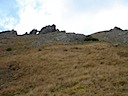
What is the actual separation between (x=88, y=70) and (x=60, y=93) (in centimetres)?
789

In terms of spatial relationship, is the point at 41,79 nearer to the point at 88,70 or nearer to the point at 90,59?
the point at 88,70

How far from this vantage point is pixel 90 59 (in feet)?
130

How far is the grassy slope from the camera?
26938 mm

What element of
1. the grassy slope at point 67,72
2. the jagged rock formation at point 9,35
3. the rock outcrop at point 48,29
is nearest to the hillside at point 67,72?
the grassy slope at point 67,72

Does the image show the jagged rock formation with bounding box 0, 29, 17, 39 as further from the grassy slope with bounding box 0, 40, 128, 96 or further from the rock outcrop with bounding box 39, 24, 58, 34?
the grassy slope with bounding box 0, 40, 128, 96

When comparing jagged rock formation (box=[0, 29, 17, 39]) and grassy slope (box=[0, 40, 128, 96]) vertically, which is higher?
jagged rock formation (box=[0, 29, 17, 39])

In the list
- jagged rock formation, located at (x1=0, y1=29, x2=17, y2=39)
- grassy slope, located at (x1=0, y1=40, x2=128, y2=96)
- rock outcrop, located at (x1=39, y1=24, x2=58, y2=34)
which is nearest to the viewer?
grassy slope, located at (x1=0, y1=40, x2=128, y2=96)

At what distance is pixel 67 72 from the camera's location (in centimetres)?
3472

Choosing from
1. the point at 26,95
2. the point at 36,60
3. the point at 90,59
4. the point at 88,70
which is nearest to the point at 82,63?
the point at 90,59

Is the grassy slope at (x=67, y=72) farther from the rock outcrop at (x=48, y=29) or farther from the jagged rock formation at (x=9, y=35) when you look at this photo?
the rock outcrop at (x=48, y=29)

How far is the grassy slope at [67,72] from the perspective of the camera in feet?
88.4

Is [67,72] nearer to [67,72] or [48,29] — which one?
[67,72]

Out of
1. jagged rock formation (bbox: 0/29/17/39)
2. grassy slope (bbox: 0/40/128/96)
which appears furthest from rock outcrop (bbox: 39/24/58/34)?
grassy slope (bbox: 0/40/128/96)

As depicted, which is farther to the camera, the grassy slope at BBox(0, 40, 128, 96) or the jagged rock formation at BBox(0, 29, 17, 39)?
the jagged rock formation at BBox(0, 29, 17, 39)
